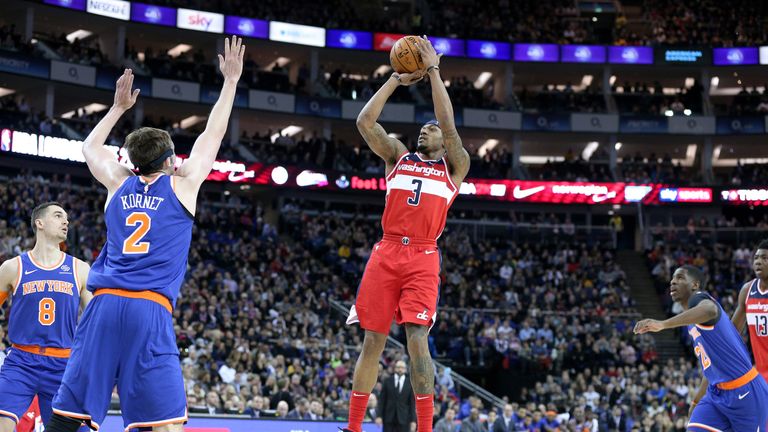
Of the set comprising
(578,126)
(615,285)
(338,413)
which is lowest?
(338,413)

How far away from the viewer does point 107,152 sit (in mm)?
6582

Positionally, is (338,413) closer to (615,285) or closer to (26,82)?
(615,285)

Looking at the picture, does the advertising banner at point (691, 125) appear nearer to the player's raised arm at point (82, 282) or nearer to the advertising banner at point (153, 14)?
the advertising banner at point (153, 14)

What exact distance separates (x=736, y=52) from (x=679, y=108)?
4079 millimetres

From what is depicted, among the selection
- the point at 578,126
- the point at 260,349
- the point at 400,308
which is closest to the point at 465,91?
the point at 578,126

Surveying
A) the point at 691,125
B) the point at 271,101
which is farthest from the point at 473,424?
the point at 691,125

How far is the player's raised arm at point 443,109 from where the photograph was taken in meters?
8.12

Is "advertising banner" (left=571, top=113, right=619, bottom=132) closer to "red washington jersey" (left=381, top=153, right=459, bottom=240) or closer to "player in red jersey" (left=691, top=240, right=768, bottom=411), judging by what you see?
"player in red jersey" (left=691, top=240, right=768, bottom=411)

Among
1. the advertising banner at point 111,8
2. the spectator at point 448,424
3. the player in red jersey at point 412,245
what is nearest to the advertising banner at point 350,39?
the advertising banner at point 111,8

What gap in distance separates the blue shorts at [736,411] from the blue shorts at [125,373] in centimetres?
552

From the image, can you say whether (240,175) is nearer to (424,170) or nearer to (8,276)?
(8,276)

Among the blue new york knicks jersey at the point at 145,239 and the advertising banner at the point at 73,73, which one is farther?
the advertising banner at the point at 73,73

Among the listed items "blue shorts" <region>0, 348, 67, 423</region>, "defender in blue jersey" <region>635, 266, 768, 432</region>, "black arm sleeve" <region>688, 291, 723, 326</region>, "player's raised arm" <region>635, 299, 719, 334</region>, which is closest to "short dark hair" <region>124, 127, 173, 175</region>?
"blue shorts" <region>0, 348, 67, 423</region>

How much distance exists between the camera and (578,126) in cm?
4547
